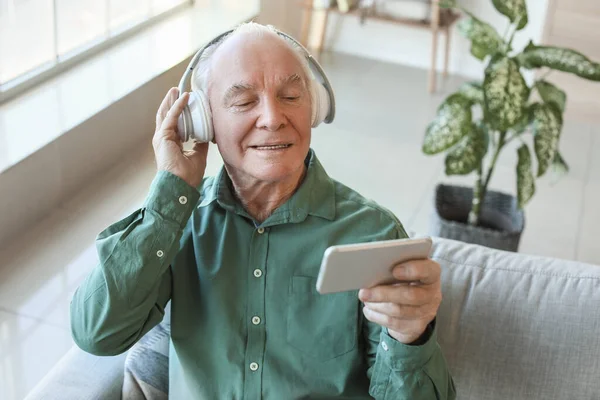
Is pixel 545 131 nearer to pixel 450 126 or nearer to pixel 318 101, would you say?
pixel 450 126

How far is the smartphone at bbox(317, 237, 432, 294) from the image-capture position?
3.56ft

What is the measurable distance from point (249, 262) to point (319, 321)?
164 mm

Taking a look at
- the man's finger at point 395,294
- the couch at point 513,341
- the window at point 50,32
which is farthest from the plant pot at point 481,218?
the window at point 50,32

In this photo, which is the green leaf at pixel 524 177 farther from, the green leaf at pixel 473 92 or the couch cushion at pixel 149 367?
the couch cushion at pixel 149 367

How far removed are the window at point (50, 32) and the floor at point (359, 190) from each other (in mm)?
517

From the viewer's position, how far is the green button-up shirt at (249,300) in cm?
138

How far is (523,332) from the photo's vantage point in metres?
1.55

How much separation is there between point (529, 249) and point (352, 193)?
1877 mm

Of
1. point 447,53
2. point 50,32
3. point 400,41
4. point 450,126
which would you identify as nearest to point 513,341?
point 450,126

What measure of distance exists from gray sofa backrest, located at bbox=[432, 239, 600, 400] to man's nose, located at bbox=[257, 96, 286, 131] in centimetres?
50

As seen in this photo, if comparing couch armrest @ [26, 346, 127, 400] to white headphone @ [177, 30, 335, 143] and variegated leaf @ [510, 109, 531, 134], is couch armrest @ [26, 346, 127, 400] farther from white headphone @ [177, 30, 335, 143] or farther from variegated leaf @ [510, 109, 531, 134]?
variegated leaf @ [510, 109, 531, 134]

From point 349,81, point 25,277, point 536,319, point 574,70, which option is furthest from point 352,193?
point 349,81

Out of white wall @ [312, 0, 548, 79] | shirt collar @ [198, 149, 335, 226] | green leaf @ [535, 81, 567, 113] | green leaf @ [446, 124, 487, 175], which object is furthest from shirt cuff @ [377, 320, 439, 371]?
white wall @ [312, 0, 548, 79]

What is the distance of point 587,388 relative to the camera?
59.8 inches
